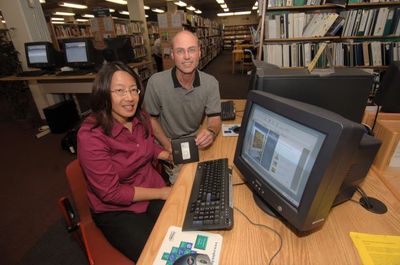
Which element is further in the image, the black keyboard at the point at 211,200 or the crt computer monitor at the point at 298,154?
the black keyboard at the point at 211,200

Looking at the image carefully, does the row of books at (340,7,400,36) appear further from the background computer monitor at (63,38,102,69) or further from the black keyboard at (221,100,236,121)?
the background computer monitor at (63,38,102,69)

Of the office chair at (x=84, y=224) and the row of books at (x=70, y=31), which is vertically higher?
the row of books at (x=70, y=31)

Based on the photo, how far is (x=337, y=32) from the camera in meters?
2.80

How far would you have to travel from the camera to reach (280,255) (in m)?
0.69

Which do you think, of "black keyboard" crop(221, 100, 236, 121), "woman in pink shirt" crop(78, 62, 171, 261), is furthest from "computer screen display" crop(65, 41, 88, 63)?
"woman in pink shirt" crop(78, 62, 171, 261)

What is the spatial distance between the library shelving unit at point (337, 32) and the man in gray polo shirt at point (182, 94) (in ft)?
5.83

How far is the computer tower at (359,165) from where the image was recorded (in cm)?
74

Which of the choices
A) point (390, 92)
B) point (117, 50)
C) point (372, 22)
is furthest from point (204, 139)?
point (117, 50)

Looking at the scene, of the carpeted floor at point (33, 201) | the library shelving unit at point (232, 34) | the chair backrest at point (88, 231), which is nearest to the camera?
the chair backrest at point (88, 231)

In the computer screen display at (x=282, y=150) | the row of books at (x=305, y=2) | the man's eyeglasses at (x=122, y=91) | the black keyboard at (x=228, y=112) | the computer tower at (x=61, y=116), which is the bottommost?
the computer tower at (x=61, y=116)

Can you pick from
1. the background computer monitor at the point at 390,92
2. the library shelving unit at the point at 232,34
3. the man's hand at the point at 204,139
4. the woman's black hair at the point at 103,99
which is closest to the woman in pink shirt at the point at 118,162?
the woman's black hair at the point at 103,99

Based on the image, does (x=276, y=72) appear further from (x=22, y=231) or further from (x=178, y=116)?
(x=22, y=231)

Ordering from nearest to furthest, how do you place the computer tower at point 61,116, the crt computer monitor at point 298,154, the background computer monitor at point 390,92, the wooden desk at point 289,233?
the crt computer monitor at point 298,154
the wooden desk at point 289,233
the background computer monitor at point 390,92
the computer tower at point 61,116

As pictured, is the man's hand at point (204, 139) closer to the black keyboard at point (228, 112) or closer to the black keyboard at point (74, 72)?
the black keyboard at point (228, 112)
